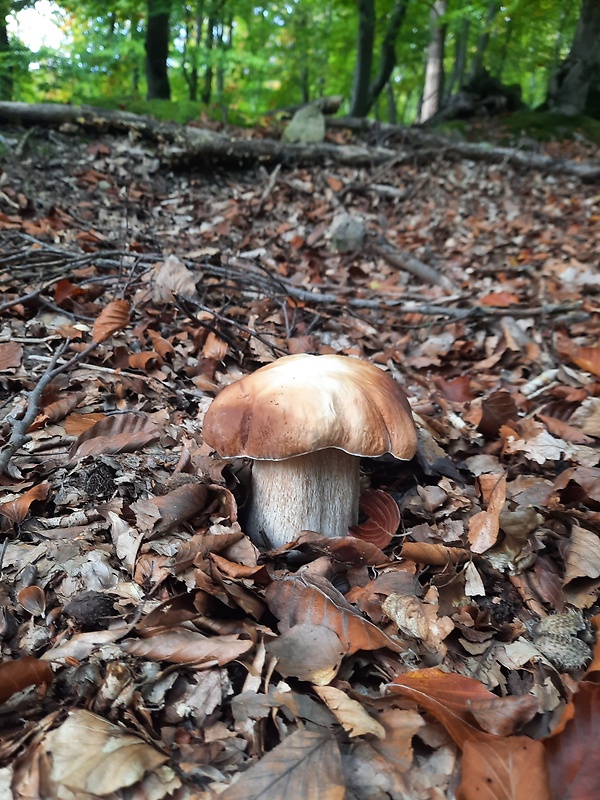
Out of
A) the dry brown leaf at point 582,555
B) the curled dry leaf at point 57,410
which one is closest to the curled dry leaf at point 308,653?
the dry brown leaf at point 582,555

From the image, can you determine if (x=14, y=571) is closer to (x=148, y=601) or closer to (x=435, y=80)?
(x=148, y=601)

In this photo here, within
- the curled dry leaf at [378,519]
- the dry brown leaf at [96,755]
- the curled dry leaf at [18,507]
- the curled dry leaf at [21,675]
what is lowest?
the curled dry leaf at [378,519]

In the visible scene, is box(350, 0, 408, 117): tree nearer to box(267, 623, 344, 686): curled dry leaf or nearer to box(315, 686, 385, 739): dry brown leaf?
box(267, 623, 344, 686): curled dry leaf

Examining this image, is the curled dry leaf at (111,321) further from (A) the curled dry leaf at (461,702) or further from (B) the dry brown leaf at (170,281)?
(A) the curled dry leaf at (461,702)

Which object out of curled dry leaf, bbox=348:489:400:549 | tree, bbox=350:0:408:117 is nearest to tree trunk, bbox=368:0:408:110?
tree, bbox=350:0:408:117

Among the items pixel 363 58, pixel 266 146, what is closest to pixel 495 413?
pixel 266 146

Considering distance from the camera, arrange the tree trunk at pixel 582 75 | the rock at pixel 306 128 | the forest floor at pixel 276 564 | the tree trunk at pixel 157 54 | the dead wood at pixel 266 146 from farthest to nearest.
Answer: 1. the tree trunk at pixel 582 75
2. the tree trunk at pixel 157 54
3. the rock at pixel 306 128
4. the dead wood at pixel 266 146
5. the forest floor at pixel 276 564

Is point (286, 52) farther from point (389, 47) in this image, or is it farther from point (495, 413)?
point (495, 413)
